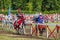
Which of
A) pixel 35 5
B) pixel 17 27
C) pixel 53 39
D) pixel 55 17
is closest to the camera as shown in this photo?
pixel 53 39

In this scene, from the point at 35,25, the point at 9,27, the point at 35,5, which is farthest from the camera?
the point at 35,5

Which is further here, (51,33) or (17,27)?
(17,27)

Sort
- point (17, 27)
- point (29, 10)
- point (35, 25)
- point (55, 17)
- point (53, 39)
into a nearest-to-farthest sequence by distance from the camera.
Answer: point (53, 39), point (35, 25), point (17, 27), point (55, 17), point (29, 10)

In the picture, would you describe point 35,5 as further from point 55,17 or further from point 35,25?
point 35,25

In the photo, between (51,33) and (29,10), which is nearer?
(51,33)

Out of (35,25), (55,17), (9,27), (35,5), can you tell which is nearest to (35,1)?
(35,5)

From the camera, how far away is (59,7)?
3051 inches

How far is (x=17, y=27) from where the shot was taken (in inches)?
949

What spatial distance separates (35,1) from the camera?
7462cm

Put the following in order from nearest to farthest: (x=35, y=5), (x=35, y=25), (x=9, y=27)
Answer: (x=35, y=25) → (x=9, y=27) → (x=35, y=5)

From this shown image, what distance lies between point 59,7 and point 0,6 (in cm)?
1677

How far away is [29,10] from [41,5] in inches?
289

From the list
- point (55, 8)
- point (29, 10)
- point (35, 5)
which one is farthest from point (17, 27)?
point (55, 8)

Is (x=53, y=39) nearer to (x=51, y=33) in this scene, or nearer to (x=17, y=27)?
(x=51, y=33)
